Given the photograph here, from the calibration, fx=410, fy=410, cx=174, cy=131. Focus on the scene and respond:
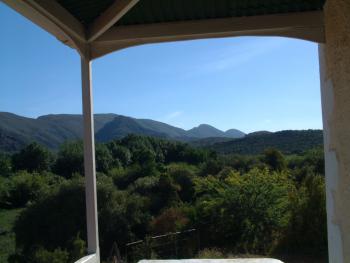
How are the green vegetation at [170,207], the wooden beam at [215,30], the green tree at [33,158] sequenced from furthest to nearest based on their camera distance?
the green tree at [33,158], the green vegetation at [170,207], the wooden beam at [215,30]

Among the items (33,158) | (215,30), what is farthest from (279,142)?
(215,30)

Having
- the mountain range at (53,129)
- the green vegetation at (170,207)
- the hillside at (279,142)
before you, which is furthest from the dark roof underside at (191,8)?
the mountain range at (53,129)

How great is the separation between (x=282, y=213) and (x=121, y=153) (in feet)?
72.8

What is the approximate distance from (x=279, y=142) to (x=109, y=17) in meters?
25.0

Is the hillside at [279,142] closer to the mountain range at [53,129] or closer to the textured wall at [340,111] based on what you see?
the mountain range at [53,129]

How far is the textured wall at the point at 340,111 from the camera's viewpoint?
1.58 m

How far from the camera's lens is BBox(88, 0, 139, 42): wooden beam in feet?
7.28

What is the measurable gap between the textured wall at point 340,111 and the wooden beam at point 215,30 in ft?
1.84

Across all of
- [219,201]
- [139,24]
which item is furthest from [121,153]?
[139,24]

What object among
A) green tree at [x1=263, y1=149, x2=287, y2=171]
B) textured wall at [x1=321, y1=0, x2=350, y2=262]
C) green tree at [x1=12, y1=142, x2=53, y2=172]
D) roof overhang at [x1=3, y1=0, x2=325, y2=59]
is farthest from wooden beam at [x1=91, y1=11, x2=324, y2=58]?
green tree at [x1=12, y1=142, x2=53, y2=172]

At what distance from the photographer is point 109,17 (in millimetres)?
2375

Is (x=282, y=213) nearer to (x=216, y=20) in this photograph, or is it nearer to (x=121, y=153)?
(x=216, y=20)

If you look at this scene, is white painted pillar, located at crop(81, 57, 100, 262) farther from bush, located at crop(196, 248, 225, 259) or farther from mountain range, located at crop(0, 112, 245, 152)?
mountain range, located at crop(0, 112, 245, 152)

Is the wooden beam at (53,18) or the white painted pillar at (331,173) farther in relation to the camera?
the wooden beam at (53,18)
